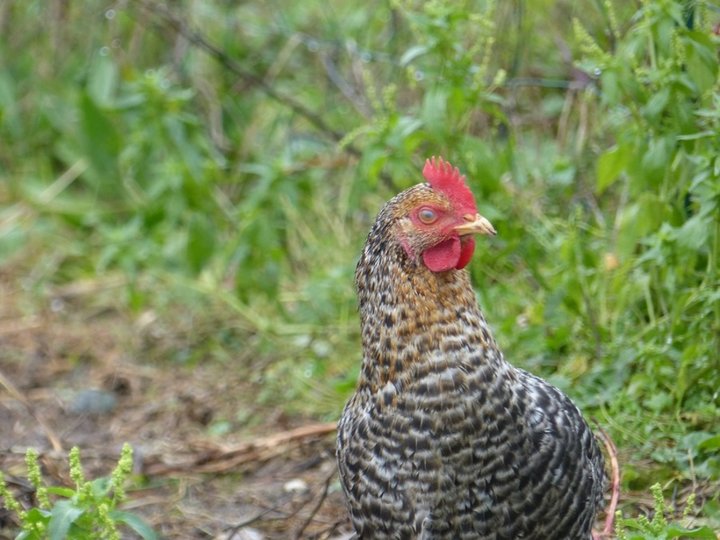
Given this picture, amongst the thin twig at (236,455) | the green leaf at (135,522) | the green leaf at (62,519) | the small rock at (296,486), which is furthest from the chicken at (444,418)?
the thin twig at (236,455)

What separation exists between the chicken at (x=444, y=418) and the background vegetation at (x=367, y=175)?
806 mm

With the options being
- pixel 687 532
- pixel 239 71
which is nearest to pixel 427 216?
pixel 687 532

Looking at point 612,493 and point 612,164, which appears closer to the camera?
point 612,493

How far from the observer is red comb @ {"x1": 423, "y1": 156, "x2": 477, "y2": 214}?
9.82ft

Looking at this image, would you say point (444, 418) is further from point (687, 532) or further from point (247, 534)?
point (247, 534)

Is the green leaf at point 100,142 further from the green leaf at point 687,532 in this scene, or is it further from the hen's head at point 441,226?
the green leaf at point 687,532

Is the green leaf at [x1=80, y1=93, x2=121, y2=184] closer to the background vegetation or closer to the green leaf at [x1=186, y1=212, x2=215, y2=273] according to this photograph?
the background vegetation

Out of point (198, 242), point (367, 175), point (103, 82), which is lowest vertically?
point (198, 242)

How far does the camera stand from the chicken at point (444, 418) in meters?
2.87

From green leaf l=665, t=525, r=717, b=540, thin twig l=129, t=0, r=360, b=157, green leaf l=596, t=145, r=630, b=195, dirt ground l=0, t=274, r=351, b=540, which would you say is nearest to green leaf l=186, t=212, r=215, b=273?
dirt ground l=0, t=274, r=351, b=540

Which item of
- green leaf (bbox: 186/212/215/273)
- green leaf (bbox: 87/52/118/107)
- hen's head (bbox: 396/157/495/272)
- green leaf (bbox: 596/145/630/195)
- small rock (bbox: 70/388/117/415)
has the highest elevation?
hen's head (bbox: 396/157/495/272)

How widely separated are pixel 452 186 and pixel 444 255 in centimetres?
20

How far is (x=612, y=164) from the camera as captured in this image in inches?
152

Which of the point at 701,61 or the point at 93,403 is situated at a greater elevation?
the point at 701,61
